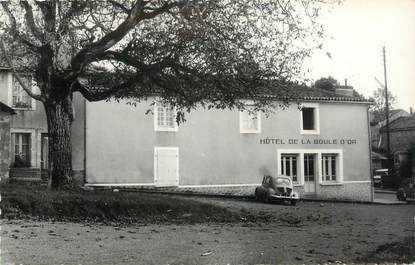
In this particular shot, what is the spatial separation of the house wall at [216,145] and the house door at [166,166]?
0.64ft

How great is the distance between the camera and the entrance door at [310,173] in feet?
83.4

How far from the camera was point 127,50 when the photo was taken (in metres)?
13.1

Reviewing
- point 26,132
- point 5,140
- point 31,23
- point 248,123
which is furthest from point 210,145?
point 31,23

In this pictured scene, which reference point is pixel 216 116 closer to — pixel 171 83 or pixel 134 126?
pixel 134 126

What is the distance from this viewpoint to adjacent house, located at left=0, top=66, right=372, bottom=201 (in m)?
20.8

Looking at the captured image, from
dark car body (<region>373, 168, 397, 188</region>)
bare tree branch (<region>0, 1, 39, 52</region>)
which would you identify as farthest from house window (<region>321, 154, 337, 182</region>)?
bare tree branch (<region>0, 1, 39, 52</region>)

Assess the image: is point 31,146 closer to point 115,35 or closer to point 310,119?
point 115,35

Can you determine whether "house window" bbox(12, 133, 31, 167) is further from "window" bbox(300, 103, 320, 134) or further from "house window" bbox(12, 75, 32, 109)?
"window" bbox(300, 103, 320, 134)

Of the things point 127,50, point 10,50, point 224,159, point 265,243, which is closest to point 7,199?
point 10,50

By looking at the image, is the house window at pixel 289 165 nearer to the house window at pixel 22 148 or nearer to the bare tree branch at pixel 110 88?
the house window at pixel 22 148

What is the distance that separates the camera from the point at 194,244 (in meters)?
8.38

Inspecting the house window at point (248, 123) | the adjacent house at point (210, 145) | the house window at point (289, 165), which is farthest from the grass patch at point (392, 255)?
the house window at point (289, 165)

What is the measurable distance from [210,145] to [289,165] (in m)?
4.72

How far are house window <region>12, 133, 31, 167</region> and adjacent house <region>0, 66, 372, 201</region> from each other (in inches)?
1.5
